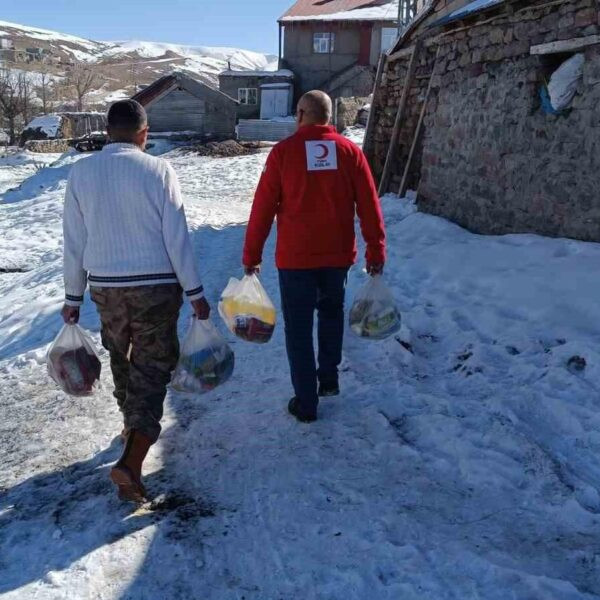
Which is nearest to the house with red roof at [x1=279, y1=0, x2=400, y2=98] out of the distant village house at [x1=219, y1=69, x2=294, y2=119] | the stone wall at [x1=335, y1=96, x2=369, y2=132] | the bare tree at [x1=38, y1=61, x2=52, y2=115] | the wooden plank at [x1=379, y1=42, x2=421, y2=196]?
the distant village house at [x1=219, y1=69, x2=294, y2=119]

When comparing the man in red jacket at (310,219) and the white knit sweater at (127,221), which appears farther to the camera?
the man in red jacket at (310,219)

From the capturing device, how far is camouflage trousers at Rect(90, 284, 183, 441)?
3.01 metres

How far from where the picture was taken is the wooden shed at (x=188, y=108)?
94.0ft

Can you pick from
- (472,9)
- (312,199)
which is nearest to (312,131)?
(312,199)

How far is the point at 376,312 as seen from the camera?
3.77 metres

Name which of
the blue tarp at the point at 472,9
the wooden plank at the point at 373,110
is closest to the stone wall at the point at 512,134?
the blue tarp at the point at 472,9

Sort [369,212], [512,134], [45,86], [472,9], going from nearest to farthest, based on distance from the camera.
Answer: [369,212], [512,134], [472,9], [45,86]

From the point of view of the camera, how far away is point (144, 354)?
3082 millimetres

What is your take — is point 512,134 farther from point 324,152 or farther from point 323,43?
point 323,43

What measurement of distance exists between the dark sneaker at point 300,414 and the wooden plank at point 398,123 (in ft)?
A: 24.7

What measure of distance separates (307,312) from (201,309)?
0.67 m

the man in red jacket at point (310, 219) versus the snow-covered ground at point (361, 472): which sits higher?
the man in red jacket at point (310, 219)

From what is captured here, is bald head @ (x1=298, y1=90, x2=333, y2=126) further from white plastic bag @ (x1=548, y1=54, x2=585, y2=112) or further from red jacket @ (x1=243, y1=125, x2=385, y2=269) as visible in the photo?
white plastic bag @ (x1=548, y1=54, x2=585, y2=112)

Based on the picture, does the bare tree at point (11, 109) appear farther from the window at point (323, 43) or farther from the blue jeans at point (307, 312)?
the blue jeans at point (307, 312)
